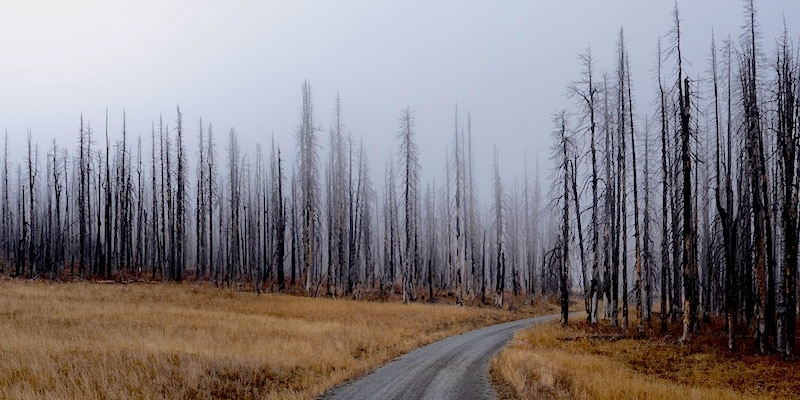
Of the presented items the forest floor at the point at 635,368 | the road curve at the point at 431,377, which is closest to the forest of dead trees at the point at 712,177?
the forest floor at the point at 635,368

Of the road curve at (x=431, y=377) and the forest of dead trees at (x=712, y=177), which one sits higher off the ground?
the forest of dead trees at (x=712, y=177)

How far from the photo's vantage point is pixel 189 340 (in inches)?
656

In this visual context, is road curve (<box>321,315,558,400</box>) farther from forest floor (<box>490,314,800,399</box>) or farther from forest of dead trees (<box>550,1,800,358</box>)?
forest of dead trees (<box>550,1,800,358</box>)

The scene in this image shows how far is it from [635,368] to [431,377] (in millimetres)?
7305

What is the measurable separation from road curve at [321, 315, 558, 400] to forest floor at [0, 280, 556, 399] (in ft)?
2.21

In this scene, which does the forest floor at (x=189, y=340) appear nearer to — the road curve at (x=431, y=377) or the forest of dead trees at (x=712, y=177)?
the road curve at (x=431, y=377)

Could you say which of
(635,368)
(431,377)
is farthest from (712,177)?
(431,377)

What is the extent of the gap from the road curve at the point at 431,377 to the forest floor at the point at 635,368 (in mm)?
658

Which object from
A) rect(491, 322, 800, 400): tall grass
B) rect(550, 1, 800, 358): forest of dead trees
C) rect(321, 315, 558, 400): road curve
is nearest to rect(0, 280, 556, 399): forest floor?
rect(321, 315, 558, 400): road curve

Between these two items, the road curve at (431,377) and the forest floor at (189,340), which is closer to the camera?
the forest floor at (189,340)

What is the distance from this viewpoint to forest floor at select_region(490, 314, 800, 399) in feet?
37.0

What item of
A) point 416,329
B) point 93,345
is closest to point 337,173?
point 416,329

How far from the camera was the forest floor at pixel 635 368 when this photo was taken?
11289 mm

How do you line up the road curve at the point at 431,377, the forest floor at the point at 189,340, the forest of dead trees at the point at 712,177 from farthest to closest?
the forest of dead trees at the point at 712,177, the road curve at the point at 431,377, the forest floor at the point at 189,340
